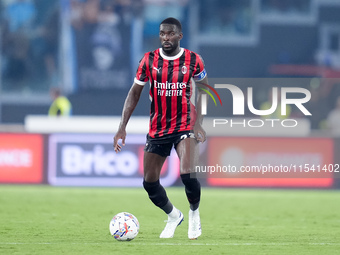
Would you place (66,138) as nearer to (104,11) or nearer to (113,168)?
(113,168)

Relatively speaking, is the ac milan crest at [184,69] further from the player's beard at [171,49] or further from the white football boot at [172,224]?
the white football boot at [172,224]

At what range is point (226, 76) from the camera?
2945 centimetres

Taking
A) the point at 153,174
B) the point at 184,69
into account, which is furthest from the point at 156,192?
the point at 184,69

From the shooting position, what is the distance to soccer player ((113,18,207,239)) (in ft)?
25.9

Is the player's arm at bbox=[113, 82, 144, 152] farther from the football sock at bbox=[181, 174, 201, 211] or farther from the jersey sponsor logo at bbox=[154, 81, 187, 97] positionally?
the football sock at bbox=[181, 174, 201, 211]

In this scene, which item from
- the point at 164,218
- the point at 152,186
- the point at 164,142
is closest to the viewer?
the point at 164,142

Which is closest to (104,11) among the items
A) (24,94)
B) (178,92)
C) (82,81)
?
(82,81)

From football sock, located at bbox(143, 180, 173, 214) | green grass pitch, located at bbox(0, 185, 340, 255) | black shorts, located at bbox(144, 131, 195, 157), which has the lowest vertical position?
green grass pitch, located at bbox(0, 185, 340, 255)

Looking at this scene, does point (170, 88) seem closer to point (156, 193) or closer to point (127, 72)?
point (156, 193)

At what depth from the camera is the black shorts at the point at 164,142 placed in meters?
7.98

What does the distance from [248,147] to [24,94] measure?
14037 mm

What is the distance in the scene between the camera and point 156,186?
812 cm

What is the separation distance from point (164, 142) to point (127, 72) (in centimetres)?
1730

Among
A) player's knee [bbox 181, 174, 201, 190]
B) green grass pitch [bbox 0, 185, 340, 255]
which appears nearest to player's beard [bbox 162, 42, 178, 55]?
player's knee [bbox 181, 174, 201, 190]
